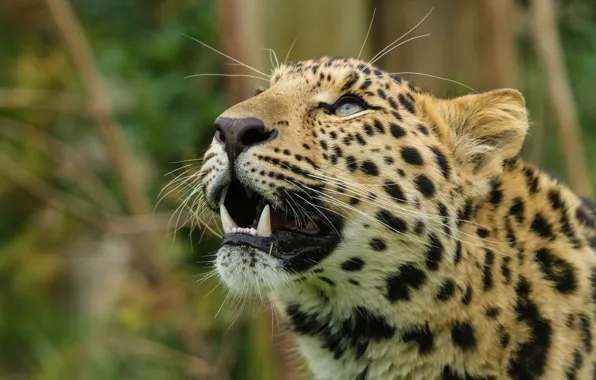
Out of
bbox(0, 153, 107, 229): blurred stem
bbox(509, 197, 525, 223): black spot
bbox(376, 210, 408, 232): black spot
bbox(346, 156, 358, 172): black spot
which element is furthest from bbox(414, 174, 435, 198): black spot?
bbox(0, 153, 107, 229): blurred stem

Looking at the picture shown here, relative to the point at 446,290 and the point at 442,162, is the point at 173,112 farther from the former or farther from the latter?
the point at 446,290

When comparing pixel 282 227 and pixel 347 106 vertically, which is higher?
pixel 347 106

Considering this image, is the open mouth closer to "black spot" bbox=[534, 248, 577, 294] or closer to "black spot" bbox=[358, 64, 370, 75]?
"black spot" bbox=[358, 64, 370, 75]

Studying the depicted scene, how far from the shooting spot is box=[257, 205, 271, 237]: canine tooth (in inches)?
145

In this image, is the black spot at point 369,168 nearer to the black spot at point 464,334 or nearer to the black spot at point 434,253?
the black spot at point 434,253

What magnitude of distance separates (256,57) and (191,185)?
7.73 ft

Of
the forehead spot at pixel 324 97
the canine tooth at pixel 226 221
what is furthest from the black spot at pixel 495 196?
the canine tooth at pixel 226 221

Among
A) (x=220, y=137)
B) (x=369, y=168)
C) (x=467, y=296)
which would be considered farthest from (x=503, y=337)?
(x=220, y=137)

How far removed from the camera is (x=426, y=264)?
12.5ft

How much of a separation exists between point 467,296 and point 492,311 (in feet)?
0.42

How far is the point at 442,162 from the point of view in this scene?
3920mm

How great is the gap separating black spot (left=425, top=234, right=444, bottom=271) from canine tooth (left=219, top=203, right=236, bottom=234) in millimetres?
814

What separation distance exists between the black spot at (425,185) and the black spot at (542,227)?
0.57 meters

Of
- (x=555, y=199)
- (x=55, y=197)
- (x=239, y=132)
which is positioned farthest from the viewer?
(x=55, y=197)
